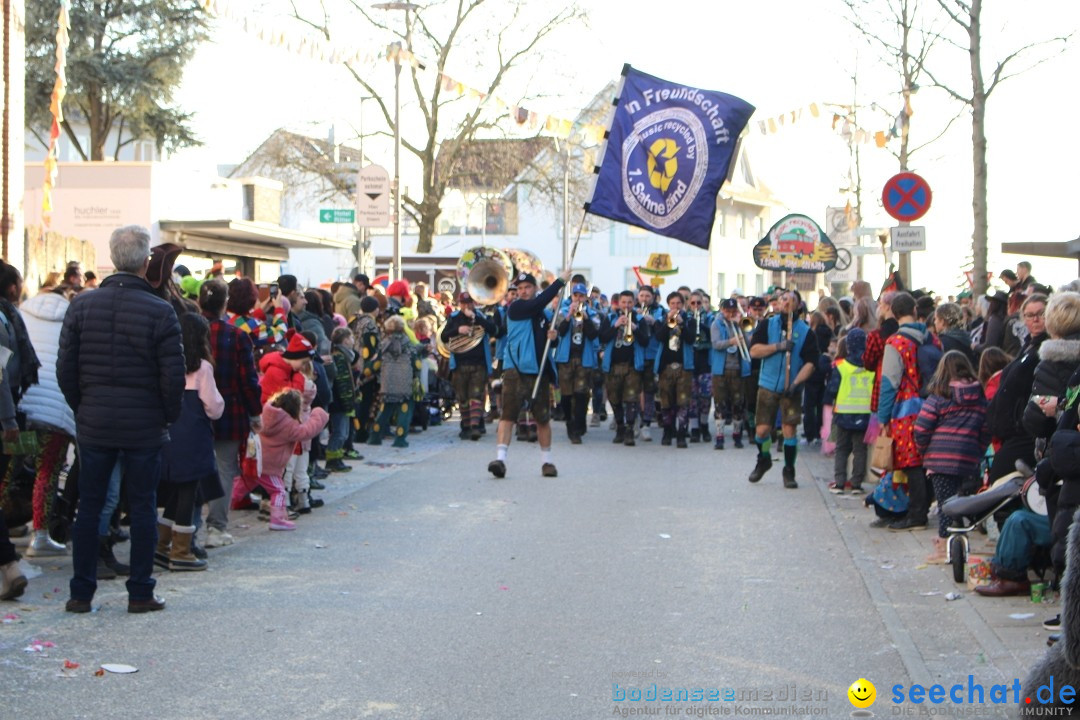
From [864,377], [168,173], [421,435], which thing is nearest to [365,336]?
[421,435]

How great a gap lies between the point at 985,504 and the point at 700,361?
33.1 ft

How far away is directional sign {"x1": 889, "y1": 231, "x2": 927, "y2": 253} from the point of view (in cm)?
1711

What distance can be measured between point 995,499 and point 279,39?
8.60 meters

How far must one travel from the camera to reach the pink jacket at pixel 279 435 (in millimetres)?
10430

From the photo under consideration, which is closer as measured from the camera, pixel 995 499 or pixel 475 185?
pixel 995 499

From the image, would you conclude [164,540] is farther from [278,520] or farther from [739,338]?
[739,338]

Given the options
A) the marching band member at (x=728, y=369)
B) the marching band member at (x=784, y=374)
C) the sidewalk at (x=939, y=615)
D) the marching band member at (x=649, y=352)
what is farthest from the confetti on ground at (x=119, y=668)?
the marching band member at (x=649, y=352)

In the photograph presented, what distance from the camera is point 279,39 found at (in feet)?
45.2

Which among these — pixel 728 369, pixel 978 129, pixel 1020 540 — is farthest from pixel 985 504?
pixel 978 129

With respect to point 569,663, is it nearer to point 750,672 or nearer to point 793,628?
point 750,672

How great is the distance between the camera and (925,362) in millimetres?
11031

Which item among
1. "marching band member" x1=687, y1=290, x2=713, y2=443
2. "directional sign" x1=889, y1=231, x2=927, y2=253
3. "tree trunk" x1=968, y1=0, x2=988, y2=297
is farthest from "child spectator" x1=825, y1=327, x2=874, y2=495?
"tree trunk" x1=968, y1=0, x2=988, y2=297

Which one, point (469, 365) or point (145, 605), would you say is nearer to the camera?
point (145, 605)

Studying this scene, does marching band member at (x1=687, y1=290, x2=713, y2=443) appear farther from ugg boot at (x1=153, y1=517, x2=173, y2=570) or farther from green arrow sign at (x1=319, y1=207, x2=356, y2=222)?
green arrow sign at (x1=319, y1=207, x2=356, y2=222)
